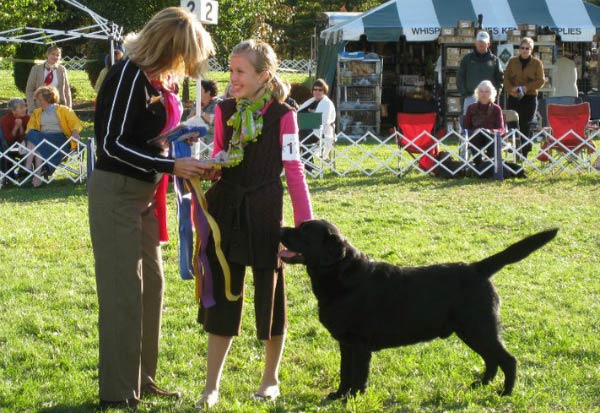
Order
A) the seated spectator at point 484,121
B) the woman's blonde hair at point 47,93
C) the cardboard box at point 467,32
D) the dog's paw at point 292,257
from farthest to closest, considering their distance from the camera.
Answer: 1. the cardboard box at point 467,32
2. the seated spectator at point 484,121
3. the woman's blonde hair at point 47,93
4. the dog's paw at point 292,257

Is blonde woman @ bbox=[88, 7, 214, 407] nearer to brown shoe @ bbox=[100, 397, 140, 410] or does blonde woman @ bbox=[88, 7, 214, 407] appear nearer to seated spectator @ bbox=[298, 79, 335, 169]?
brown shoe @ bbox=[100, 397, 140, 410]

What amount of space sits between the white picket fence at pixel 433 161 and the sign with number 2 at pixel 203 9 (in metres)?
1.94

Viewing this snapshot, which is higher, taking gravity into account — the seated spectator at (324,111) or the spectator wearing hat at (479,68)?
the spectator wearing hat at (479,68)

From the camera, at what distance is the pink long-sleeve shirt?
3.79m

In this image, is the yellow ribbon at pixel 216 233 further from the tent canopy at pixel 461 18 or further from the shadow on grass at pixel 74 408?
the tent canopy at pixel 461 18

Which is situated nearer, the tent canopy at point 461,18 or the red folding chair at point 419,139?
the red folding chair at point 419,139

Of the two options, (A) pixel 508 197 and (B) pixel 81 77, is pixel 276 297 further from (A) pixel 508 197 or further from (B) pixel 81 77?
(B) pixel 81 77

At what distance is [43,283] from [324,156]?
21.8 feet

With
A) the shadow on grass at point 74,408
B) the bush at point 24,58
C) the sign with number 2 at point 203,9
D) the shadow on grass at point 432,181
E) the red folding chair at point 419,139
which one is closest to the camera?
the shadow on grass at point 74,408

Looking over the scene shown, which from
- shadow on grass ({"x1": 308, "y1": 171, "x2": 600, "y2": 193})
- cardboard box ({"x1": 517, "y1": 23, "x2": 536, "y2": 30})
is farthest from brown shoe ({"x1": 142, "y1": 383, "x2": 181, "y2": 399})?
cardboard box ({"x1": 517, "y1": 23, "x2": 536, "y2": 30})

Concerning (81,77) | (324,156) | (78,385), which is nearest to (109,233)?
(78,385)

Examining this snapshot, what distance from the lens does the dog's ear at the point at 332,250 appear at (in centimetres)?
379

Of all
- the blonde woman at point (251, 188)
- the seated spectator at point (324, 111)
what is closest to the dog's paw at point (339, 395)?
the blonde woman at point (251, 188)

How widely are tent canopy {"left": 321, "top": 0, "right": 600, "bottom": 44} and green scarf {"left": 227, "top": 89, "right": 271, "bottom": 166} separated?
13447mm
